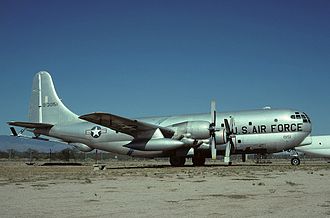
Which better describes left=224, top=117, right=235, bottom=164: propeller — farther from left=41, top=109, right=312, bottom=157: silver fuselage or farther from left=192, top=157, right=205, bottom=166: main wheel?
left=192, top=157, right=205, bottom=166: main wheel

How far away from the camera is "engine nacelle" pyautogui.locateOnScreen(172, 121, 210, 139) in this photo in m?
31.5

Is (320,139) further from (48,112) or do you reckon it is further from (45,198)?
(45,198)

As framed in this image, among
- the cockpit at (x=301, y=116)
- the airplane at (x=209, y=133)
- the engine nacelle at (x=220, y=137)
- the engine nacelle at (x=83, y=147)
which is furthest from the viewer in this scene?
the engine nacelle at (x=83, y=147)

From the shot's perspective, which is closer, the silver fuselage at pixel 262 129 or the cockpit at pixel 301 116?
the silver fuselage at pixel 262 129

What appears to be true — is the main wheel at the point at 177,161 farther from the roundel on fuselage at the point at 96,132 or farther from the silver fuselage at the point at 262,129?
the roundel on fuselage at the point at 96,132

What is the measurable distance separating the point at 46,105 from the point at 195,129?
16522 millimetres

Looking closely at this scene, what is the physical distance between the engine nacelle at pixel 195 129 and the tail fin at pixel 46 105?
502 inches

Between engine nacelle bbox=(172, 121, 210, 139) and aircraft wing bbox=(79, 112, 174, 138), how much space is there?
98 centimetres

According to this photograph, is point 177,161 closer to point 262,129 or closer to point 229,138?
point 229,138

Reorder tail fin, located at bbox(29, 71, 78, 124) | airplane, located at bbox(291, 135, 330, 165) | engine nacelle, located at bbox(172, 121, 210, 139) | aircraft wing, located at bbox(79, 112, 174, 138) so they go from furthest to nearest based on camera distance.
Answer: airplane, located at bbox(291, 135, 330, 165) → tail fin, located at bbox(29, 71, 78, 124) → engine nacelle, located at bbox(172, 121, 210, 139) → aircraft wing, located at bbox(79, 112, 174, 138)

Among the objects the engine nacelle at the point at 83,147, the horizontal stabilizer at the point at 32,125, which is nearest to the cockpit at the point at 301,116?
the engine nacelle at the point at 83,147

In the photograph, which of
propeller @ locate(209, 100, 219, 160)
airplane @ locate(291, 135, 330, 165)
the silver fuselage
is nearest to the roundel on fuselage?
the silver fuselage

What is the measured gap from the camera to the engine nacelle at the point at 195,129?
31.5 metres

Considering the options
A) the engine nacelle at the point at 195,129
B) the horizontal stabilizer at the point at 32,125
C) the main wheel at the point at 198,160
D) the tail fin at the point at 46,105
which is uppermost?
the tail fin at the point at 46,105
